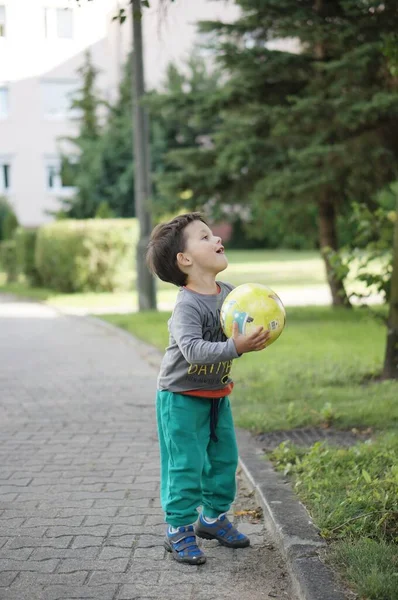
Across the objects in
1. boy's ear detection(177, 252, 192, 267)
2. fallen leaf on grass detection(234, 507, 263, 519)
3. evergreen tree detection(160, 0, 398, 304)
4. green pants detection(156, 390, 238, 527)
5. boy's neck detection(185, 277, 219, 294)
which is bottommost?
fallen leaf on grass detection(234, 507, 263, 519)

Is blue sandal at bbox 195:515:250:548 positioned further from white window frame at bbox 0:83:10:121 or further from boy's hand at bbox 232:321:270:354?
white window frame at bbox 0:83:10:121

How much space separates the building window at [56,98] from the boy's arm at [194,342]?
44.7 m

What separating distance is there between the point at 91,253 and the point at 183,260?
1724 centimetres

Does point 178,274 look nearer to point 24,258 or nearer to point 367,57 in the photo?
point 367,57

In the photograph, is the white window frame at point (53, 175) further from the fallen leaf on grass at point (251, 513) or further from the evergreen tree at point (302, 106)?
the fallen leaf on grass at point (251, 513)

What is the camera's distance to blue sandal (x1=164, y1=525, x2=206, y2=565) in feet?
14.0

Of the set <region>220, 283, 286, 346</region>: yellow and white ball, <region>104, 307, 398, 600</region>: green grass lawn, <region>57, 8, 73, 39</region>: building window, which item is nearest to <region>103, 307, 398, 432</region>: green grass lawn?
<region>104, 307, 398, 600</region>: green grass lawn

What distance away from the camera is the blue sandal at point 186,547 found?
168 inches

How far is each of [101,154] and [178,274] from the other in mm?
29491

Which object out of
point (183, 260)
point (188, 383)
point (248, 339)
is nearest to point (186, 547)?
point (188, 383)

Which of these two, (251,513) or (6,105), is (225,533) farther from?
(6,105)

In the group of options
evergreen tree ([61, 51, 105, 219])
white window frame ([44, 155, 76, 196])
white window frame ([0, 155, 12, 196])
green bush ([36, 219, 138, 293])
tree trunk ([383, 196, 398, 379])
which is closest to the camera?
tree trunk ([383, 196, 398, 379])

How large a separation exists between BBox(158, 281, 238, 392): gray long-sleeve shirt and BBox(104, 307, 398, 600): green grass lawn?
91cm

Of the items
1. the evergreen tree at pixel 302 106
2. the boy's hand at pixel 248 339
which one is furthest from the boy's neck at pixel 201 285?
the evergreen tree at pixel 302 106
